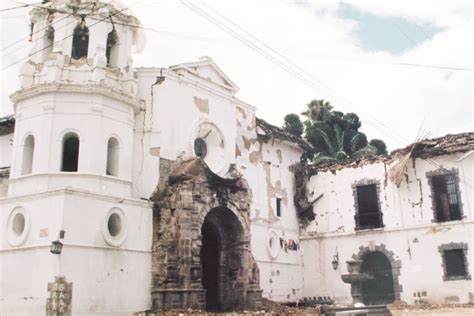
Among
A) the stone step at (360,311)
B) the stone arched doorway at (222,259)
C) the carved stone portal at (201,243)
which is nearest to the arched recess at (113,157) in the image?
the carved stone portal at (201,243)

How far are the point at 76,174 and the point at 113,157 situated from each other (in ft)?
5.49

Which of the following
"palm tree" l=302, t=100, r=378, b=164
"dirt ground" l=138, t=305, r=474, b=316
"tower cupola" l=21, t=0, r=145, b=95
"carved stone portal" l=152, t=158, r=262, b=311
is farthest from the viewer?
"palm tree" l=302, t=100, r=378, b=164

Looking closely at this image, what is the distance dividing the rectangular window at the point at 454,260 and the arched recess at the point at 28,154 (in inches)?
686

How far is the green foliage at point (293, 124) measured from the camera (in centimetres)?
4247

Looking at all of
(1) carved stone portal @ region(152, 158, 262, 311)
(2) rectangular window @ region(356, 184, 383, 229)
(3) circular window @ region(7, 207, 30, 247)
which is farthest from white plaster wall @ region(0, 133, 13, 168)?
(2) rectangular window @ region(356, 184, 383, 229)

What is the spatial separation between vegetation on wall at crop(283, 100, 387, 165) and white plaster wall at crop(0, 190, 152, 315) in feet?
81.8

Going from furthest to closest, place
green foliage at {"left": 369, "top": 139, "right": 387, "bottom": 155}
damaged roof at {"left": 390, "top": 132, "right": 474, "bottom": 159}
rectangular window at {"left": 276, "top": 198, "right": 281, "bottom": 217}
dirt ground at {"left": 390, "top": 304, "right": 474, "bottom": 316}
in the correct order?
green foliage at {"left": 369, "top": 139, "right": 387, "bottom": 155} → rectangular window at {"left": 276, "top": 198, "right": 281, "bottom": 217} → damaged roof at {"left": 390, "top": 132, "right": 474, "bottom": 159} → dirt ground at {"left": 390, "top": 304, "right": 474, "bottom": 316}

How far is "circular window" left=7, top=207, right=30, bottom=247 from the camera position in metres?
15.6

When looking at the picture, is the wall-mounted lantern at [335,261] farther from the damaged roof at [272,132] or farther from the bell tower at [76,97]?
the bell tower at [76,97]

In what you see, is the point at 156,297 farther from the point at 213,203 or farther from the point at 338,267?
the point at 338,267

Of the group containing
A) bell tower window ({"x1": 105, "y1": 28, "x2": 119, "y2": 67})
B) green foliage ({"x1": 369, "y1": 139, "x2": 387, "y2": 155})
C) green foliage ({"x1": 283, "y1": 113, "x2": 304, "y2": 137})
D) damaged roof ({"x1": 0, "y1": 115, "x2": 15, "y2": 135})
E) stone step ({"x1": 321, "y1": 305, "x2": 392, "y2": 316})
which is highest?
green foliage ({"x1": 283, "y1": 113, "x2": 304, "y2": 137})

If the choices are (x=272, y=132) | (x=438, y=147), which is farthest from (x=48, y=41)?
(x=438, y=147)

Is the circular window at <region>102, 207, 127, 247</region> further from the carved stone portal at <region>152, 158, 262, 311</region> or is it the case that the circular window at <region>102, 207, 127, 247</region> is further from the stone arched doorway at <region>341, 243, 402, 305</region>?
the stone arched doorway at <region>341, 243, 402, 305</region>

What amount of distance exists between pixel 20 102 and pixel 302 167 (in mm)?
14850
